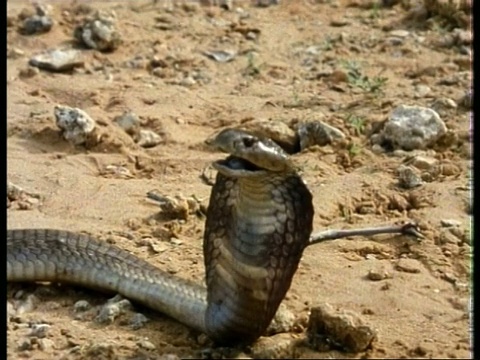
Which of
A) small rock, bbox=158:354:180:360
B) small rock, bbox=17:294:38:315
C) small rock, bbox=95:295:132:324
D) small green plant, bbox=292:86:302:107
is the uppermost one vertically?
small rock, bbox=158:354:180:360

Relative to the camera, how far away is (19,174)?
536 centimetres

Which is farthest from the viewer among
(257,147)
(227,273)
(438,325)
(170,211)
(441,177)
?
(441,177)

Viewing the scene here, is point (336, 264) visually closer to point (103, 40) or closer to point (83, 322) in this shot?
point (83, 322)

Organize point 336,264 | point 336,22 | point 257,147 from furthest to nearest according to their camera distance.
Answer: point 336,22 → point 336,264 → point 257,147

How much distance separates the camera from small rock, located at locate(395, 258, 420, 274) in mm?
4355

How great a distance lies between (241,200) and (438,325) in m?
0.88

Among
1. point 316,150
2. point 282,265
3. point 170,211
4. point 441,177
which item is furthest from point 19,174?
point 282,265

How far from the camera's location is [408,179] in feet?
17.0

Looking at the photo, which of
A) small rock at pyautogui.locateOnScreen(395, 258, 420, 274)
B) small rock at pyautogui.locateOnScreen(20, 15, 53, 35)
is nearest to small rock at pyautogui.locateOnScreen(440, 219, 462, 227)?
small rock at pyautogui.locateOnScreen(395, 258, 420, 274)

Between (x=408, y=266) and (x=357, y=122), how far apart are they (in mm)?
1624

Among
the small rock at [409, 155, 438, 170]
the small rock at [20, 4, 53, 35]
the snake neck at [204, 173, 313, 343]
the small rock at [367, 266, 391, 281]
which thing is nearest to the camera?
the snake neck at [204, 173, 313, 343]

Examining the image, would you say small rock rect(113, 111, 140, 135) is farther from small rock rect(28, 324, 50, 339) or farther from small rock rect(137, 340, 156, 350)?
small rock rect(137, 340, 156, 350)

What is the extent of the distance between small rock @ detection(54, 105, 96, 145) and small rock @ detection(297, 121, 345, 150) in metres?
0.99

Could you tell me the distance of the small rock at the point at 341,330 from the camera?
3.64m
